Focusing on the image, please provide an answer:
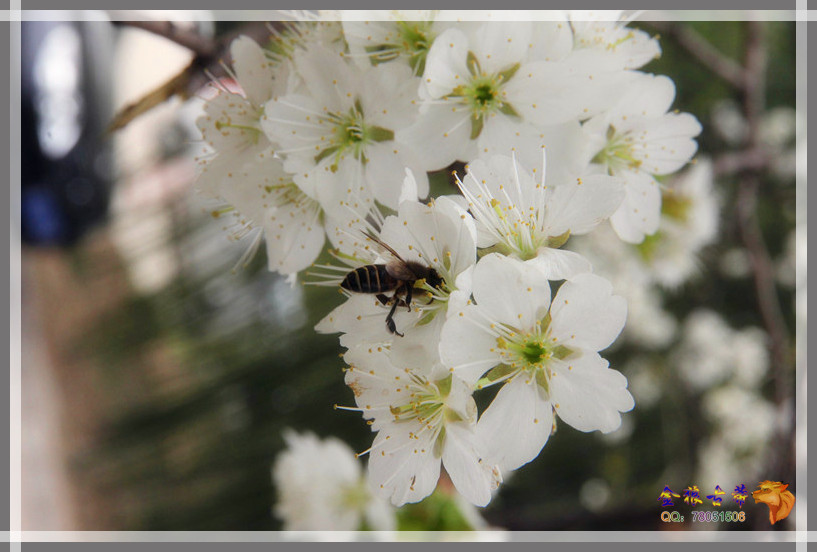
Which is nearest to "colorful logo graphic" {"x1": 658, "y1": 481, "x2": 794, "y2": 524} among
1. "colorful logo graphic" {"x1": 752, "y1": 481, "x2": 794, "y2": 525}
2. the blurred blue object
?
"colorful logo graphic" {"x1": 752, "y1": 481, "x2": 794, "y2": 525}

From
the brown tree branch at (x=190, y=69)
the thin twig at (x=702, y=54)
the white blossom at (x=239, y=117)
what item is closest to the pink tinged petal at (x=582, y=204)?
the white blossom at (x=239, y=117)

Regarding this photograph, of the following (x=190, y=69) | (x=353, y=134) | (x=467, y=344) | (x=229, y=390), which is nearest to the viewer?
(x=467, y=344)

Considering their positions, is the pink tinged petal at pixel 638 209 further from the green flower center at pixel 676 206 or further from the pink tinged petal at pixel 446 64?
the green flower center at pixel 676 206

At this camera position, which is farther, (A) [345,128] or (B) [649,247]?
(B) [649,247]

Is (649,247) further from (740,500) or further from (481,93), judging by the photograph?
(481,93)

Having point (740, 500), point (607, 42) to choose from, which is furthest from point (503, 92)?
point (740, 500)
